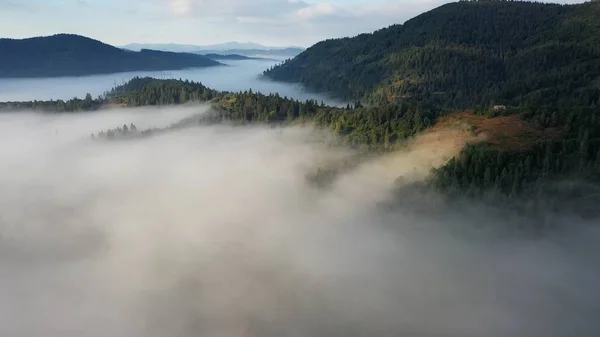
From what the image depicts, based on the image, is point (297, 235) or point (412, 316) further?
point (297, 235)

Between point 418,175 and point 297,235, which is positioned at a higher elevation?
point 418,175

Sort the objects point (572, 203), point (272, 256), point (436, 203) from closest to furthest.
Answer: point (572, 203) → point (436, 203) → point (272, 256)

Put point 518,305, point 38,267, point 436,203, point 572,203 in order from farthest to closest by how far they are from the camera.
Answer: point 38,267 < point 436,203 < point 572,203 < point 518,305

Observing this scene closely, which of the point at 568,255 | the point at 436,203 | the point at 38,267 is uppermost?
the point at 436,203

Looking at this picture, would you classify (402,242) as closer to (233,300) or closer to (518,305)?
(518,305)

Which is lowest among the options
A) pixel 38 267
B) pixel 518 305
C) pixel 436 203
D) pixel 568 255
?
pixel 38 267

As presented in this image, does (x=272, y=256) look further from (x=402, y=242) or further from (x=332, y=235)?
(x=402, y=242)

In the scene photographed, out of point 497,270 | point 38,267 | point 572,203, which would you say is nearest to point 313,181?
point 497,270

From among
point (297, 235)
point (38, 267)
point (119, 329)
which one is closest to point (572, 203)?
point (297, 235)

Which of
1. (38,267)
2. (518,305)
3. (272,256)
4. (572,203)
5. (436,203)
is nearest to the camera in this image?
(518,305)
